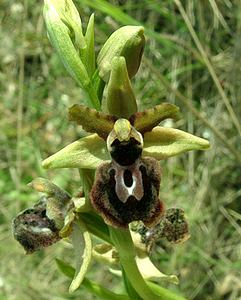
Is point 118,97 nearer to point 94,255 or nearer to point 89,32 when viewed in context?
point 89,32

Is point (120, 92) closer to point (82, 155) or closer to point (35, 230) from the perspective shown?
point (82, 155)

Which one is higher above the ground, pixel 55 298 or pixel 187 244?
pixel 187 244

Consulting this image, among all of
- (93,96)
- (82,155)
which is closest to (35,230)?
(82,155)

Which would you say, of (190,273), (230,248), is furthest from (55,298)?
(230,248)

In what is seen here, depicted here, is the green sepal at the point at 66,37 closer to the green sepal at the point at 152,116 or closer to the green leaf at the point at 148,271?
the green sepal at the point at 152,116

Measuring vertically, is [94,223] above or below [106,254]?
above

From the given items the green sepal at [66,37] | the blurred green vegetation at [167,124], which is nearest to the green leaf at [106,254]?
the green sepal at [66,37]
